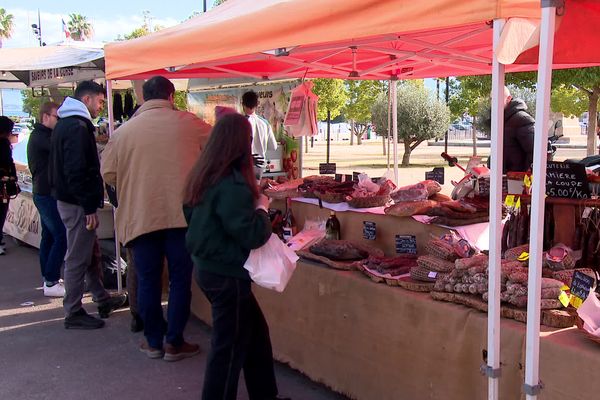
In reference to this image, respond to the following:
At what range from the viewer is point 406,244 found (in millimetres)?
3867

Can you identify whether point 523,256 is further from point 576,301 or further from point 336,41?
point 336,41

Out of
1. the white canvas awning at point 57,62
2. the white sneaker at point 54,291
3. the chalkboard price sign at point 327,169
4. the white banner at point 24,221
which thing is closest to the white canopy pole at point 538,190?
the chalkboard price sign at point 327,169

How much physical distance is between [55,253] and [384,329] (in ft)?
12.8

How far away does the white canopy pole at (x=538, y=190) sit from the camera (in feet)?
6.84

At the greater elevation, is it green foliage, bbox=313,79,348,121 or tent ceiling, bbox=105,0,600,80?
green foliage, bbox=313,79,348,121

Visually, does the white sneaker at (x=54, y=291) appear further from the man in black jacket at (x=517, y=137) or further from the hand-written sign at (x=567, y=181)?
the hand-written sign at (x=567, y=181)

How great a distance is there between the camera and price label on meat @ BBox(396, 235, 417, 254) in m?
3.85

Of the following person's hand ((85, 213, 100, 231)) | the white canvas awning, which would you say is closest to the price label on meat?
person's hand ((85, 213, 100, 231))

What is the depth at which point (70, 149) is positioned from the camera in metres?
4.49

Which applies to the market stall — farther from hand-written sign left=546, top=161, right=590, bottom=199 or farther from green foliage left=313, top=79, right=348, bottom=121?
green foliage left=313, top=79, right=348, bottom=121

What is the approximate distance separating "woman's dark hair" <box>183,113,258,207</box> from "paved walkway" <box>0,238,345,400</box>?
1.55 m

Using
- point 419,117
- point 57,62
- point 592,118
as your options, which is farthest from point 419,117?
point 57,62

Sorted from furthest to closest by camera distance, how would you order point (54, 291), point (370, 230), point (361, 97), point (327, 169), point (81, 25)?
point (81, 25) < point (361, 97) < point (54, 291) < point (327, 169) < point (370, 230)

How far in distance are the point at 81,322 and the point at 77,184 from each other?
4.09 ft
